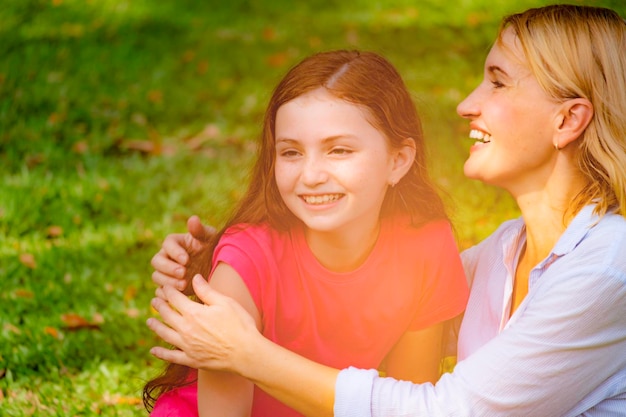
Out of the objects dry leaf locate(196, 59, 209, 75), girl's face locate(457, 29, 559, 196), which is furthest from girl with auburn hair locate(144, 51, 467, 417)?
dry leaf locate(196, 59, 209, 75)

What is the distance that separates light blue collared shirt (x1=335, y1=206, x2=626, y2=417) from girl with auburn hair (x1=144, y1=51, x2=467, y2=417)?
13.6 inches

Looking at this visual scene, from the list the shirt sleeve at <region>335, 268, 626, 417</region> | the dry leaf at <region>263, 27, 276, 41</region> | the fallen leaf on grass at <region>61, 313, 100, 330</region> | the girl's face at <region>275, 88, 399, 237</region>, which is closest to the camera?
the shirt sleeve at <region>335, 268, 626, 417</region>

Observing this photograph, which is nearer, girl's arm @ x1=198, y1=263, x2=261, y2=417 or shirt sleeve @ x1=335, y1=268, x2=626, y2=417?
shirt sleeve @ x1=335, y1=268, x2=626, y2=417

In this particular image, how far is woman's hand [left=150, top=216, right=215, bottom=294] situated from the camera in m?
2.88

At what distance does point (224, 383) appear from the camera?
8.61 ft

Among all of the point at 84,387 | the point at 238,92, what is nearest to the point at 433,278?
the point at 84,387

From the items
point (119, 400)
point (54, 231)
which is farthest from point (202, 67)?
point (119, 400)

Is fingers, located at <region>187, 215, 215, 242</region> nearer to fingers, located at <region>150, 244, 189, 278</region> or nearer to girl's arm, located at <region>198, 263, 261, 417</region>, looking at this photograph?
fingers, located at <region>150, 244, 189, 278</region>

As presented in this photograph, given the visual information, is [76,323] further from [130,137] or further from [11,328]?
[130,137]

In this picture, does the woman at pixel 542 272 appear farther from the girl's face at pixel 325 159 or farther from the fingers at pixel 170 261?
the girl's face at pixel 325 159

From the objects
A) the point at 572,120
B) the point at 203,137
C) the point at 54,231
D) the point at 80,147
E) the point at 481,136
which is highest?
the point at 572,120

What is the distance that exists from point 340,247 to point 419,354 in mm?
443

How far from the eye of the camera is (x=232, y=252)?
2664mm

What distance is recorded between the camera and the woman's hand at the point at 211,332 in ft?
8.13
